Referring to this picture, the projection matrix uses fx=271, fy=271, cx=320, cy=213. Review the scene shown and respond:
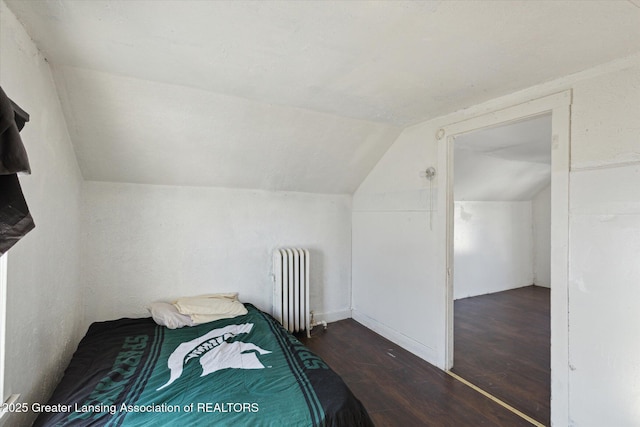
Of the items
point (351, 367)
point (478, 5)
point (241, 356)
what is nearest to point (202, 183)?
point (241, 356)

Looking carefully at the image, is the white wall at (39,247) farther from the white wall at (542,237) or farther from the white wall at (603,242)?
the white wall at (542,237)

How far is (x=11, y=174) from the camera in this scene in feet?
3.04

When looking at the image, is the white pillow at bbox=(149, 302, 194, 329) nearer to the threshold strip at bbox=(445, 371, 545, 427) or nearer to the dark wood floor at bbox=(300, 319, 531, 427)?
the dark wood floor at bbox=(300, 319, 531, 427)

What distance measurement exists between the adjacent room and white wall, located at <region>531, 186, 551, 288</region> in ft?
8.16

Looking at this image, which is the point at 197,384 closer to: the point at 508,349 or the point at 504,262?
the point at 508,349

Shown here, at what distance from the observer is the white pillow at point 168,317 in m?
2.41

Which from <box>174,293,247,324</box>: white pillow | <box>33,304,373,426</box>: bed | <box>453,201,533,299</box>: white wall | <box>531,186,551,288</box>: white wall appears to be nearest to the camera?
<box>33,304,373,426</box>: bed

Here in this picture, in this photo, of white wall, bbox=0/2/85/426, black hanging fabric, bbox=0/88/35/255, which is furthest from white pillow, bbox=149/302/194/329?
black hanging fabric, bbox=0/88/35/255

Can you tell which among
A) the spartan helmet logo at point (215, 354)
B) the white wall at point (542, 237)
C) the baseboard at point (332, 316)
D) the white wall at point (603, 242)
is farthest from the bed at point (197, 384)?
the white wall at point (542, 237)

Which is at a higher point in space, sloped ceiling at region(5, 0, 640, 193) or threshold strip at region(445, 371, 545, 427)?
sloped ceiling at region(5, 0, 640, 193)

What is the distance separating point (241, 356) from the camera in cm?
195

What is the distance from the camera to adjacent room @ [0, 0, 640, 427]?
1312 millimetres

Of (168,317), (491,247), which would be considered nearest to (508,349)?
(491,247)

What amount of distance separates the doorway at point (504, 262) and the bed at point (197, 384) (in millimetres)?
1549
